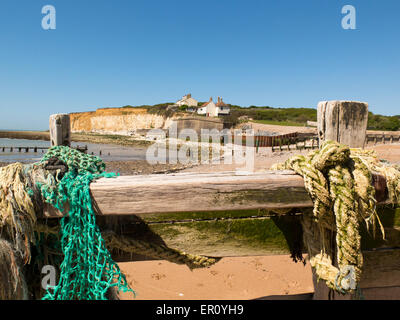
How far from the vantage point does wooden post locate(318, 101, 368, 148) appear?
2109 mm

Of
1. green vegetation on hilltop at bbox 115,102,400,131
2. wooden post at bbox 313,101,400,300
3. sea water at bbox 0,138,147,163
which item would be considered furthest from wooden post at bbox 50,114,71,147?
green vegetation on hilltop at bbox 115,102,400,131

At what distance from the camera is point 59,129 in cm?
229

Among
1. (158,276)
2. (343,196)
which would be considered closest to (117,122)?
(158,276)

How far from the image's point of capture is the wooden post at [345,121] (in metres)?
2.11

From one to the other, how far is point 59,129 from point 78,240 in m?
1.04

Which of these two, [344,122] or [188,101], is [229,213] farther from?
[188,101]

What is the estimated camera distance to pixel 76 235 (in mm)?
1820

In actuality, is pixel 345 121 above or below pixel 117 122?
below

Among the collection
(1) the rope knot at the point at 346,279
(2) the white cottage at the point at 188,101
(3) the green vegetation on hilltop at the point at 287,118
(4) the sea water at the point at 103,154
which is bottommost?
(4) the sea water at the point at 103,154

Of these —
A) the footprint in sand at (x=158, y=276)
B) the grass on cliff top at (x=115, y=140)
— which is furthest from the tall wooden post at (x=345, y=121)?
the grass on cliff top at (x=115, y=140)

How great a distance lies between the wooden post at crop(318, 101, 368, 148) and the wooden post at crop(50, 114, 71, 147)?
228 centimetres

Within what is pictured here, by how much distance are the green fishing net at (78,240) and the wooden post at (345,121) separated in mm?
1858

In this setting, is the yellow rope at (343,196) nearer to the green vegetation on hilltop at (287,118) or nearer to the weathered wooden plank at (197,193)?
the weathered wooden plank at (197,193)
